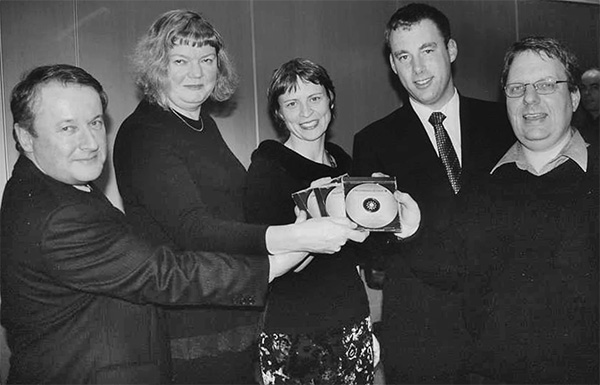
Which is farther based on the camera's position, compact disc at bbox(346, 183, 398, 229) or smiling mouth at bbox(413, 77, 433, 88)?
smiling mouth at bbox(413, 77, 433, 88)

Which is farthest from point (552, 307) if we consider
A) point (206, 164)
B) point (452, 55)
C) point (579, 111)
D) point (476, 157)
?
point (206, 164)

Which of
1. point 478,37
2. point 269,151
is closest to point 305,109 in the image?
point 269,151

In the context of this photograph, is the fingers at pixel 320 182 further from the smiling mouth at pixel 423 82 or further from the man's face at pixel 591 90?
the man's face at pixel 591 90

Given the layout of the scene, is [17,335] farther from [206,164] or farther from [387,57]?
[387,57]

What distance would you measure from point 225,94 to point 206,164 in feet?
0.73

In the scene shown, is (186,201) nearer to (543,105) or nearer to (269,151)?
(269,151)

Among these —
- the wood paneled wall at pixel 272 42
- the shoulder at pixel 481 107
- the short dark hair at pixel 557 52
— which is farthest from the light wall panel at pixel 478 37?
the short dark hair at pixel 557 52

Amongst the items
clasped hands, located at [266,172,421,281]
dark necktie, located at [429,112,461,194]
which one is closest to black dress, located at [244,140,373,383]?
clasped hands, located at [266,172,421,281]

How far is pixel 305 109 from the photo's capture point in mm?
1525

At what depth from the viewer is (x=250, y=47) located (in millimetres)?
1729

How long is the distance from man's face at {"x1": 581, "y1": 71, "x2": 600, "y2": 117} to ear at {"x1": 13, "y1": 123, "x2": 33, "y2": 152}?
4.49ft

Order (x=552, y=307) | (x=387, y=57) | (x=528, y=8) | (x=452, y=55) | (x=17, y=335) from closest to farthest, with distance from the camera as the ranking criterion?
1. (x=17, y=335)
2. (x=552, y=307)
3. (x=452, y=55)
4. (x=387, y=57)
5. (x=528, y=8)

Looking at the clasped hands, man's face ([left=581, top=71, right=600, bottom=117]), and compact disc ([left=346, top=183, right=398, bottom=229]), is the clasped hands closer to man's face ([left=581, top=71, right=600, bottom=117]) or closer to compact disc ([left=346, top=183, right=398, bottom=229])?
compact disc ([left=346, top=183, right=398, bottom=229])

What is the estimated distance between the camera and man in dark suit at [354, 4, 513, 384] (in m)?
1.56
